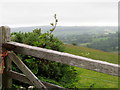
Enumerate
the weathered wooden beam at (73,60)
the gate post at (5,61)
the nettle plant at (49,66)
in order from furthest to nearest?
the nettle plant at (49,66) → the gate post at (5,61) → the weathered wooden beam at (73,60)

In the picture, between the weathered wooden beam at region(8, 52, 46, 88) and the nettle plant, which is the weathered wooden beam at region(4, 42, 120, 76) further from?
the nettle plant

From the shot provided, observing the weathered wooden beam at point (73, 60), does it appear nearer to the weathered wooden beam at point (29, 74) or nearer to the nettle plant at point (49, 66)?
the weathered wooden beam at point (29, 74)

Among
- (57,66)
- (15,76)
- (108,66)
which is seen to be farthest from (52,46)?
(108,66)

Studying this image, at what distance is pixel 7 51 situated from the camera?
2.63 meters

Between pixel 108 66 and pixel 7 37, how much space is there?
5.03 feet

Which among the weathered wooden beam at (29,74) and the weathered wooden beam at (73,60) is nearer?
the weathered wooden beam at (73,60)

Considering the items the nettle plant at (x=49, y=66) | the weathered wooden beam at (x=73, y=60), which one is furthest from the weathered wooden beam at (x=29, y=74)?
the nettle plant at (x=49, y=66)

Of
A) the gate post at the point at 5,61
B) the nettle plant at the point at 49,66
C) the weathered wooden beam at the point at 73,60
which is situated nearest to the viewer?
the weathered wooden beam at the point at 73,60

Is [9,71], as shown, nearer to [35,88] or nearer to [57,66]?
[35,88]

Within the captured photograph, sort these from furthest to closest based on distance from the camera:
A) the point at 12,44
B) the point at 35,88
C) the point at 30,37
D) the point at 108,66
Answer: the point at 30,37 < the point at 35,88 < the point at 12,44 < the point at 108,66

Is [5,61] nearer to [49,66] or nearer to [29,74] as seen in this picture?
[29,74]

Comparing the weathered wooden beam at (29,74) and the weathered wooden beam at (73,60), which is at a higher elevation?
the weathered wooden beam at (73,60)

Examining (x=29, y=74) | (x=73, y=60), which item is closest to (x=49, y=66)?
(x=29, y=74)

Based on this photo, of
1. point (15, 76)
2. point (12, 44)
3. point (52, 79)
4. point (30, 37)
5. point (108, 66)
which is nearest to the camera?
point (108, 66)
